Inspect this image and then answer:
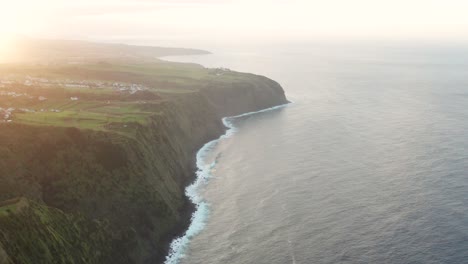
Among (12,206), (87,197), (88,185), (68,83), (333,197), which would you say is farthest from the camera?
(68,83)

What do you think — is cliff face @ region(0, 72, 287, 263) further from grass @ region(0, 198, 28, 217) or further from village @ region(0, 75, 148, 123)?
village @ region(0, 75, 148, 123)

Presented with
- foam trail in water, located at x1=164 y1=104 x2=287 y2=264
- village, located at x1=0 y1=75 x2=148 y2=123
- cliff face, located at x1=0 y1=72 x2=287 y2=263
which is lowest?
foam trail in water, located at x1=164 y1=104 x2=287 y2=264

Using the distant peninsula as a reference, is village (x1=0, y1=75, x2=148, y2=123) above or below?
above

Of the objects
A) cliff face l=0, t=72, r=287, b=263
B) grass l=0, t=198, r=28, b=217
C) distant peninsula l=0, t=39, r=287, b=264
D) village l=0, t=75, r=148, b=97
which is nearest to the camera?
grass l=0, t=198, r=28, b=217

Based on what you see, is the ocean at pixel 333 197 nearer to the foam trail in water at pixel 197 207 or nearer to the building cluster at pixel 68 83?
the foam trail in water at pixel 197 207

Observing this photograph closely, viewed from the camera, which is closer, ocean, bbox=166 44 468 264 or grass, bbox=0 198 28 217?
grass, bbox=0 198 28 217

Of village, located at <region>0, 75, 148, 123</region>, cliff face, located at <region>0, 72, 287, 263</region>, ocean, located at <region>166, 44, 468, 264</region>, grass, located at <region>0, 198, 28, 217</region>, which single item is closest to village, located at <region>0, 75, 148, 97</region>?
village, located at <region>0, 75, 148, 123</region>

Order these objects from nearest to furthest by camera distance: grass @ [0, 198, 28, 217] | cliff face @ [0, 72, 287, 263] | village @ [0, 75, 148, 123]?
grass @ [0, 198, 28, 217] < cliff face @ [0, 72, 287, 263] < village @ [0, 75, 148, 123]

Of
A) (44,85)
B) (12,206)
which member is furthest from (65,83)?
(12,206)

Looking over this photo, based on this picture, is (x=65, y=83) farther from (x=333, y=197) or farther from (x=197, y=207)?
(x=333, y=197)

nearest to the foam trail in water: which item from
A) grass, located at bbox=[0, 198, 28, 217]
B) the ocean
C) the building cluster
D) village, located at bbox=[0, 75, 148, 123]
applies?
the ocean
